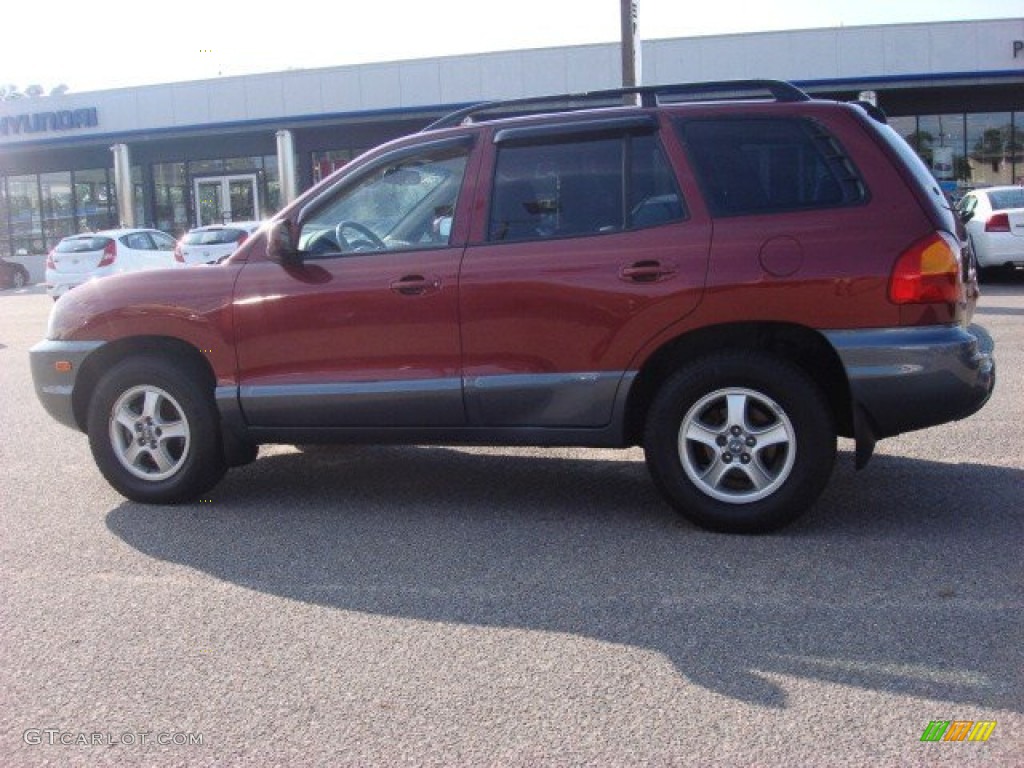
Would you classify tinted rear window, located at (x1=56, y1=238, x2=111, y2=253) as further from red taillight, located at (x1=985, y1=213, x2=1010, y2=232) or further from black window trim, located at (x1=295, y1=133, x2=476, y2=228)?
black window trim, located at (x1=295, y1=133, x2=476, y2=228)

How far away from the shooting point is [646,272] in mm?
5328

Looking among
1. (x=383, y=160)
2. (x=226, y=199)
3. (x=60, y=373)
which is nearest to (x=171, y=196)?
(x=226, y=199)

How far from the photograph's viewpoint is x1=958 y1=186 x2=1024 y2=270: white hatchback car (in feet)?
57.3

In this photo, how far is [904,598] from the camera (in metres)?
4.49

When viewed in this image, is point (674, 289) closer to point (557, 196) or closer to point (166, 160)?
point (557, 196)

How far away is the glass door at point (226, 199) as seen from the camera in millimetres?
35688

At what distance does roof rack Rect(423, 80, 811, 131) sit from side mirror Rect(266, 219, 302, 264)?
901mm

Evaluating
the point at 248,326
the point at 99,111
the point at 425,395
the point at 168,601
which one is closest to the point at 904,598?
the point at 425,395

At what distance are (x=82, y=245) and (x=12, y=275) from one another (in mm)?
14119

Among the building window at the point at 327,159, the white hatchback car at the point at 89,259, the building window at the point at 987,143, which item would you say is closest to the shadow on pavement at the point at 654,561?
the white hatchback car at the point at 89,259

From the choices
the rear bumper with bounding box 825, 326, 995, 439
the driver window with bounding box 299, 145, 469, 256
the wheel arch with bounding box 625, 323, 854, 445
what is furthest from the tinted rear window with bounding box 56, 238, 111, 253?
the rear bumper with bounding box 825, 326, 995, 439

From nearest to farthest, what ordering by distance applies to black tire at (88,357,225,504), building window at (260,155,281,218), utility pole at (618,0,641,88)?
1. black tire at (88,357,225,504)
2. utility pole at (618,0,641,88)
3. building window at (260,155,281,218)

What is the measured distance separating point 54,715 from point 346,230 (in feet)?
9.53

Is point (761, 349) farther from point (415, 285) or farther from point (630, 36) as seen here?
point (630, 36)
